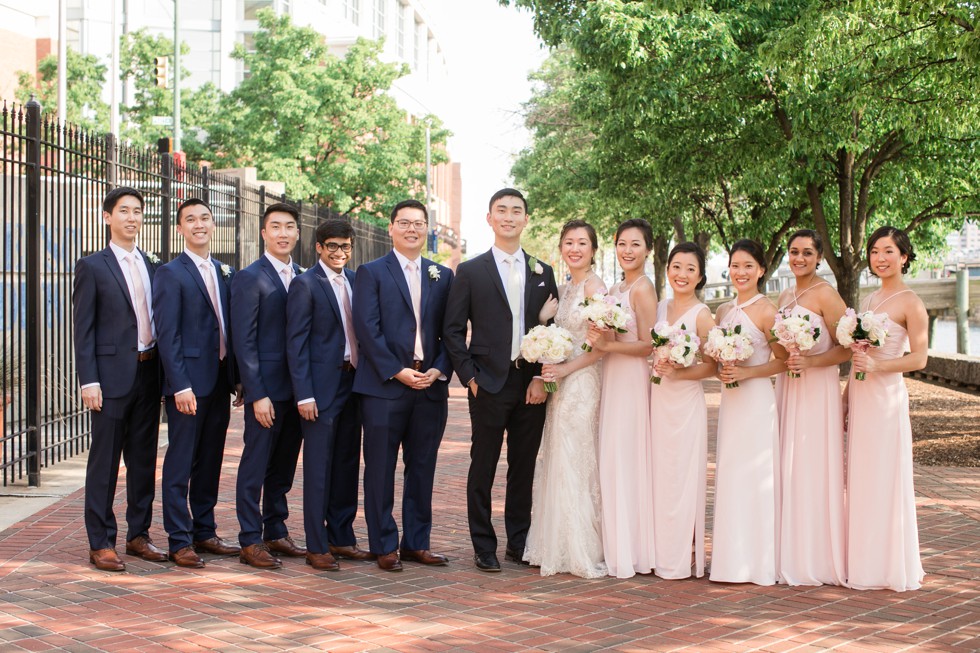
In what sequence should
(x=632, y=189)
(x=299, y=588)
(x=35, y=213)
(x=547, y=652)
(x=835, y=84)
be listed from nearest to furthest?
(x=547, y=652) → (x=299, y=588) → (x=35, y=213) → (x=835, y=84) → (x=632, y=189)

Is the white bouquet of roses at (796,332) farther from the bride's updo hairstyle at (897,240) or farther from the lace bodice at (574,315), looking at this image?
the lace bodice at (574,315)

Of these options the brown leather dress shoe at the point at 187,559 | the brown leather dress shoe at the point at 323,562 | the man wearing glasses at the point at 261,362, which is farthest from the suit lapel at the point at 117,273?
the brown leather dress shoe at the point at 323,562

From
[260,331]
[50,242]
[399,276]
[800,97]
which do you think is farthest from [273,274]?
[800,97]

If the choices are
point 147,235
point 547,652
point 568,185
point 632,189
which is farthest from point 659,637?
point 568,185

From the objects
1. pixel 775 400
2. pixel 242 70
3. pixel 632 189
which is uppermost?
pixel 242 70

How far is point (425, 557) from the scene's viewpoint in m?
7.00

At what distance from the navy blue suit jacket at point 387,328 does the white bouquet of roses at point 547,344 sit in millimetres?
610

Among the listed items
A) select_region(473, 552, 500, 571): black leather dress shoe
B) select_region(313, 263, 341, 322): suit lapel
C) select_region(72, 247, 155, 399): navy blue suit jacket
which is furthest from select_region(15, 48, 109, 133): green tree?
select_region(473, 552, 500, 571): black leather dress shoe

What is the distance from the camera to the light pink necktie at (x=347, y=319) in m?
7.05

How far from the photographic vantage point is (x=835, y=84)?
15672 mm

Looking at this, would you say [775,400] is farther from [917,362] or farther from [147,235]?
[147,235]

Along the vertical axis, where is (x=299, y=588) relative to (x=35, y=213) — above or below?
below

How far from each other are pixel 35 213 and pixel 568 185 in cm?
2180

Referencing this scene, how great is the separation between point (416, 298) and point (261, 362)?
106 cm
